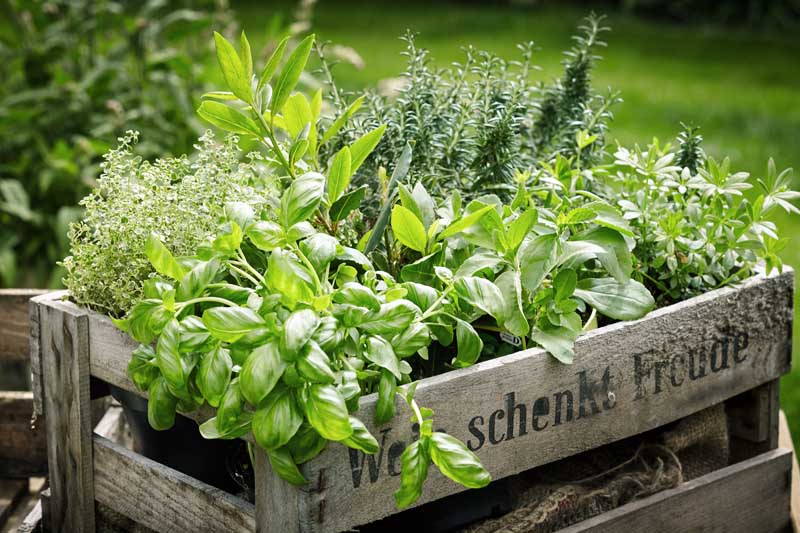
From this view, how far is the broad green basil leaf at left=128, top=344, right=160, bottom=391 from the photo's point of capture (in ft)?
4.46

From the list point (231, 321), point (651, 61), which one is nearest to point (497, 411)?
point (231, 321)

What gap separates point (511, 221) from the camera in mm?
1567

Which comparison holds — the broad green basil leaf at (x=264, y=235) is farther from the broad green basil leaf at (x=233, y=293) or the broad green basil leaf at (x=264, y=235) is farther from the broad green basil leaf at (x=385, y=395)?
the broad green basil leaf at (x=385, y=395)

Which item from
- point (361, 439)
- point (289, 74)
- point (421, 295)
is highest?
point (289, 74)

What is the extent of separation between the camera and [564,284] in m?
1.46

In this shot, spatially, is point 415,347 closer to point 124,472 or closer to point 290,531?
point 290,531

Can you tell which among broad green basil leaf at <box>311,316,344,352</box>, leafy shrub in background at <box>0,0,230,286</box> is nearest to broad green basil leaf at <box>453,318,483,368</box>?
broad green basil leaf at <box>311,316,344,352</box>

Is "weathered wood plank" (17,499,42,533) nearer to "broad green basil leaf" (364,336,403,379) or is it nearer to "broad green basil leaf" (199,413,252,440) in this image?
"broad green basil leaf" (199,413,252,440)

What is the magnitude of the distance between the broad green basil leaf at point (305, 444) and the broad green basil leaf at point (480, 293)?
27 cm

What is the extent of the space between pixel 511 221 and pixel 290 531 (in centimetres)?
58

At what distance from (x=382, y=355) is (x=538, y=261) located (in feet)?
1.03

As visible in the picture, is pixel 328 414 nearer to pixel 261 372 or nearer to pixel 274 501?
pixel 261 372

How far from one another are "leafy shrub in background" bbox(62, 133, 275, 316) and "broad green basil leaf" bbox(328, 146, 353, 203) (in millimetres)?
107

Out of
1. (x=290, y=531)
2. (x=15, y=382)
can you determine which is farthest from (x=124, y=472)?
(x=15, y=382)
